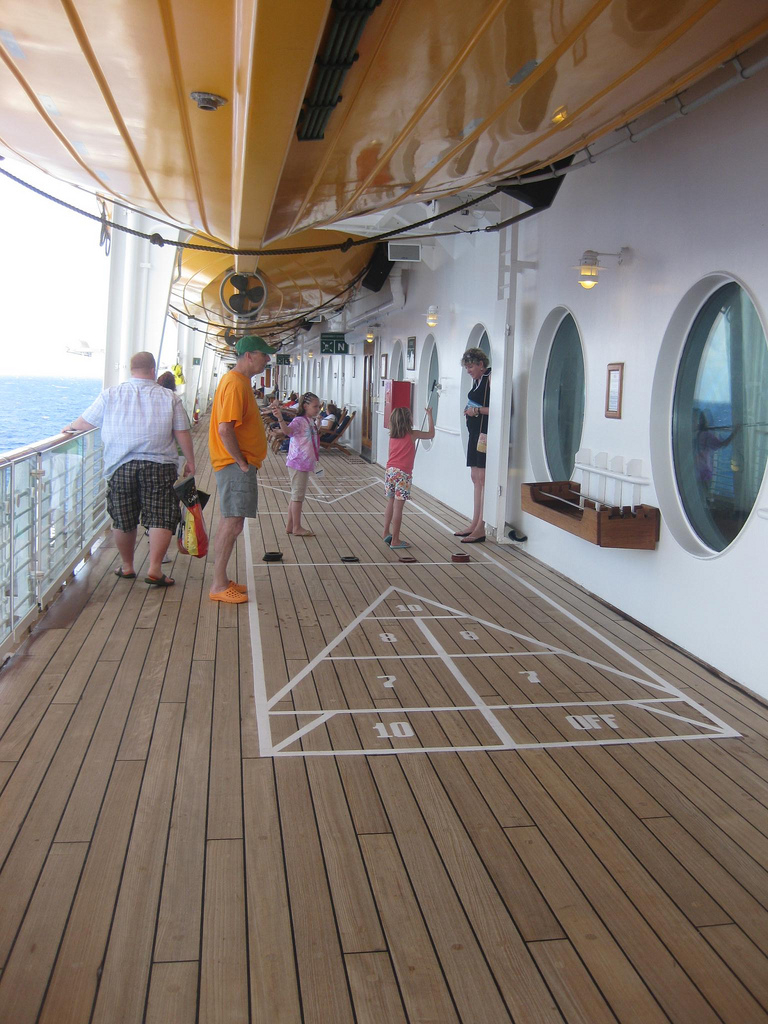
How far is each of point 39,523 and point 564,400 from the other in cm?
356

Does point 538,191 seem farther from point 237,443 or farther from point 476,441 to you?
point 237,443

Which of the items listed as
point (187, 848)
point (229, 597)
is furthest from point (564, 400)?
point (187, 848)

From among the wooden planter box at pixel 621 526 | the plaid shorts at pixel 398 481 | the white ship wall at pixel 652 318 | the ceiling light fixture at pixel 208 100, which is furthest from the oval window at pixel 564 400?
the ceiling light fixture at pixel 208 100

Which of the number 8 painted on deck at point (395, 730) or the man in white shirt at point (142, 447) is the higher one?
the man in white shirt at point (142, 447)

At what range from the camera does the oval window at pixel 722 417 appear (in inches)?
150

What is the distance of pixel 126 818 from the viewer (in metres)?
2.44

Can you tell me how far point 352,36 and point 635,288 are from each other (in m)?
2.70

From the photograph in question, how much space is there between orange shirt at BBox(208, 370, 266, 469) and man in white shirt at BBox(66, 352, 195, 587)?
0.96 feet

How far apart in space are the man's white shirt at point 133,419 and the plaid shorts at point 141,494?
6cm

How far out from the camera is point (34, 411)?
7100cm

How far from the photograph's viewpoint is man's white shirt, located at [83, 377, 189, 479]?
4738 millimetres

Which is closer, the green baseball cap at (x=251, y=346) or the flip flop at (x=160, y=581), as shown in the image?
the green baseball cap at (x=251, y=346)

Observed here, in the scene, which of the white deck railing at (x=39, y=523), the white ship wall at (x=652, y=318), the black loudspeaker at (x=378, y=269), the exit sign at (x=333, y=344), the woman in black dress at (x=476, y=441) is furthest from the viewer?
the exit sign at (x=333, y=344)

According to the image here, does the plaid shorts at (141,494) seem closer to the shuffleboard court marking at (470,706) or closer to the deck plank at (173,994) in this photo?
the shuffleboard court marking at (470,706)
